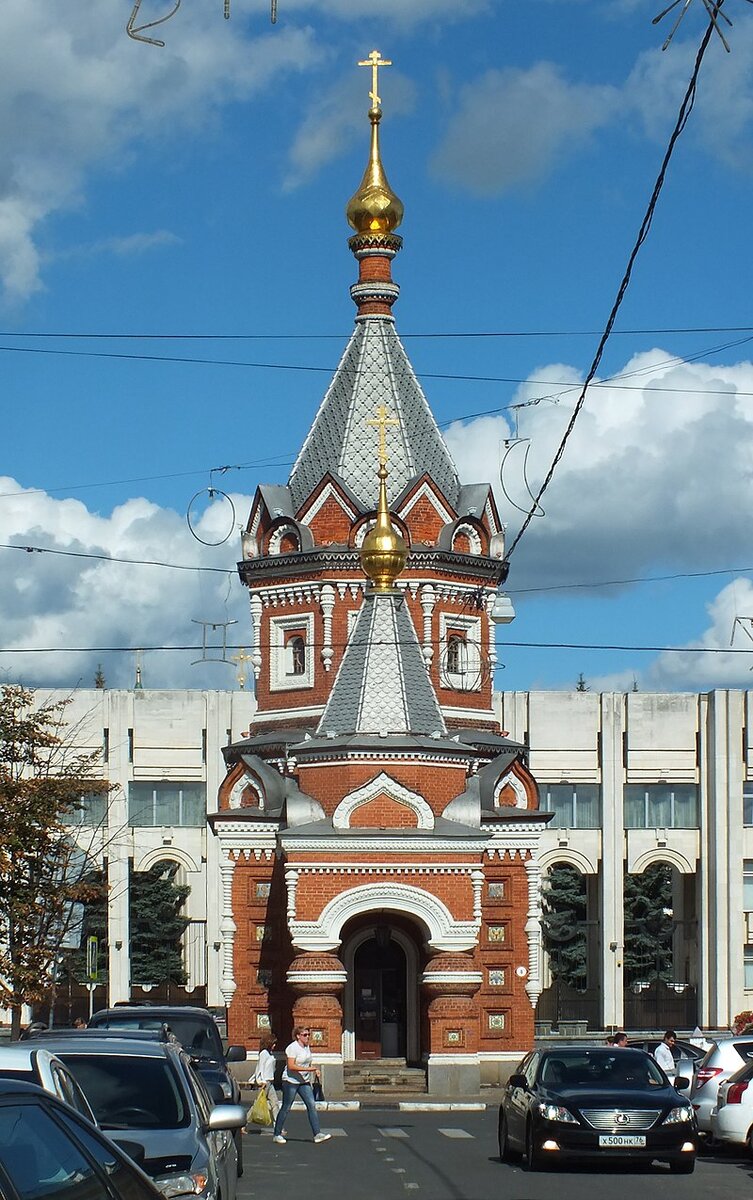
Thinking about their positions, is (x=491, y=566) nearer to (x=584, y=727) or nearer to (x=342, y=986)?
(x=342, y=986)

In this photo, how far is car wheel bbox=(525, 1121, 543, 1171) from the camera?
19.7 m

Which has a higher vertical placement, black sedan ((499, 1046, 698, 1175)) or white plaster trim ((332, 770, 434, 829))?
white plaster trim ((332, 770, 434, 829))

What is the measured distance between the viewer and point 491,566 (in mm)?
47469

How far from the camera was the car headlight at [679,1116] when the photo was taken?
19.5 meters

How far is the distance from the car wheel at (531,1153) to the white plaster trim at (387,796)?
→ 20538mm

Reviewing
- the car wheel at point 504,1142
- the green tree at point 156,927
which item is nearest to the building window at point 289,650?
the green tree at point 156,927

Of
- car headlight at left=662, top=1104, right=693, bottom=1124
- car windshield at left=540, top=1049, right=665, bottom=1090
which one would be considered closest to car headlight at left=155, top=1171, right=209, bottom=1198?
car headlight at left=662, top=1104, right=693, bottom=1124

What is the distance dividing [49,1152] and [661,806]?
61.9m

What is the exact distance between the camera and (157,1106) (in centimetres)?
1191

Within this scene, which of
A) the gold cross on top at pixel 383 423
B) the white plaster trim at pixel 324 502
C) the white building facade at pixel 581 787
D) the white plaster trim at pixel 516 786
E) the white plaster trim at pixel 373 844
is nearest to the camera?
the white plaster trim at pixel 373 844

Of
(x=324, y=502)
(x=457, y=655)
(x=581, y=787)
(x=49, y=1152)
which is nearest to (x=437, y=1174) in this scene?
(x=49, y=1152)

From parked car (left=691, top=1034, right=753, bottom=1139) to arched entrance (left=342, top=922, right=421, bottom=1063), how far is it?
17.9 m

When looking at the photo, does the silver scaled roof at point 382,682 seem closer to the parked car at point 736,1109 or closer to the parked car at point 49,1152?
the parked car at point 736,1109

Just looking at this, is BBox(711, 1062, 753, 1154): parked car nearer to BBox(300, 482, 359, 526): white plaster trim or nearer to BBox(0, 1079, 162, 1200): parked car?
BBox(0, 1079, 162, 1200): parked car
